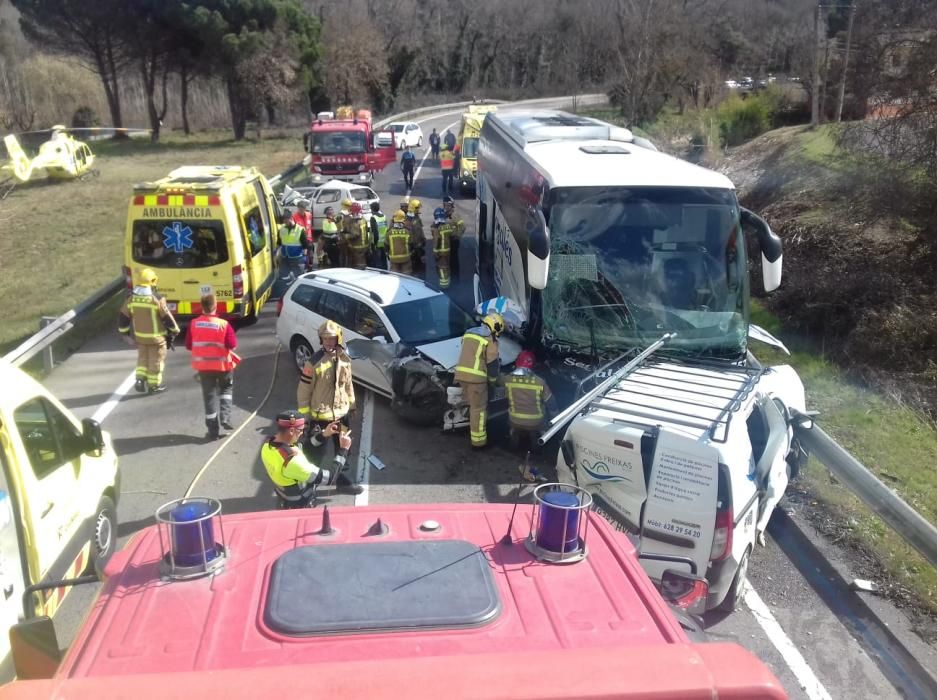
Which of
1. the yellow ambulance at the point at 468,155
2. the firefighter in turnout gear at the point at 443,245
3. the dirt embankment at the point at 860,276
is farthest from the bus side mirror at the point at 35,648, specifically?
the yellow ambulance at the point at 468,155

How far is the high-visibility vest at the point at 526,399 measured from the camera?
8367mm

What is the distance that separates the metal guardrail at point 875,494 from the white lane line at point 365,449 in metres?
4.32

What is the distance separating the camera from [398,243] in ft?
49.7

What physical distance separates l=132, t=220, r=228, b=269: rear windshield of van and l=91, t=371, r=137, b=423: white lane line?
70.3 inches

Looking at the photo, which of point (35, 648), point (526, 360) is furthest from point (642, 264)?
point (35, 648)

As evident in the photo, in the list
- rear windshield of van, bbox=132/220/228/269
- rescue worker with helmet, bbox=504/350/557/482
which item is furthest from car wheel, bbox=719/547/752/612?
rear windshield of van, bbox=132/220/228/269

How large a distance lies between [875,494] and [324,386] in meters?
5.07

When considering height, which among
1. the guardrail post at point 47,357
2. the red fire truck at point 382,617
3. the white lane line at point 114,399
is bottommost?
the white lane line at point 114,399

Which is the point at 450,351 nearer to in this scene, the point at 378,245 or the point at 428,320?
the point at 428,320

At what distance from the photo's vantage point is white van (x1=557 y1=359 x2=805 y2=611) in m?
5.75

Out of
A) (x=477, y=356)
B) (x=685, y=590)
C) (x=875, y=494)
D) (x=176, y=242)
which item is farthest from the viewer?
(x=176, y=242)

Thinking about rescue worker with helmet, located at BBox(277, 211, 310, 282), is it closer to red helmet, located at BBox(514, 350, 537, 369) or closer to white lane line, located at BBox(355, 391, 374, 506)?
white lane line, located at BBox(355, 391, 374, 506)

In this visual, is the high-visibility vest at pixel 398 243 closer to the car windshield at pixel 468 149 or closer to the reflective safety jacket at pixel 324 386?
the reflective safety jacket at pixel 324 386

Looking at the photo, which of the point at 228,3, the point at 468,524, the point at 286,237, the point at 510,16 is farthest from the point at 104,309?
the point at 510,16
